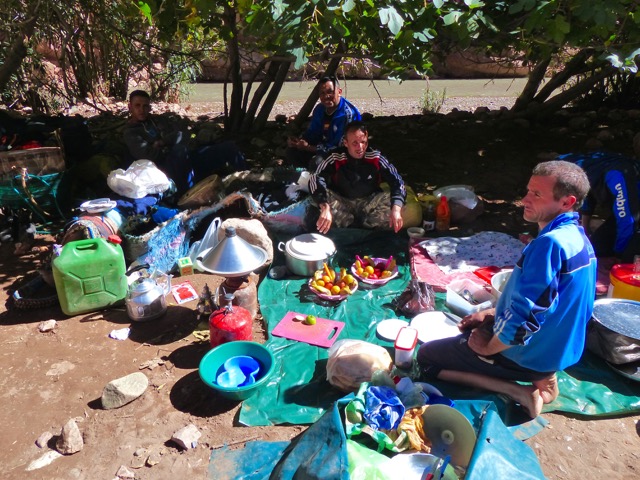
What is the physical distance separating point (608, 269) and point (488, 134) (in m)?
3.96

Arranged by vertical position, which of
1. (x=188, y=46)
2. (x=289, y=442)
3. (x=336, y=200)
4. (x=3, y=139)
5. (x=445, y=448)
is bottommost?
(x=289, y=442)

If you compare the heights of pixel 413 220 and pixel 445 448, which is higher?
pixel 413 220

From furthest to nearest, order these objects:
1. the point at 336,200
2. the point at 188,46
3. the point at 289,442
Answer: the point at 188,46 < the point at 336,200 < the point at 289,442

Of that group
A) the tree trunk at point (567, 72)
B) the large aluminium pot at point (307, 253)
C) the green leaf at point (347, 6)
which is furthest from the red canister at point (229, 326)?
the tree trunk at point (567, 72)

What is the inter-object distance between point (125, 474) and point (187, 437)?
372 millimetres

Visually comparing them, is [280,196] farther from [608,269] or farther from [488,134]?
[488,134]

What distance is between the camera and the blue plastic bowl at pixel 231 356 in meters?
3.21

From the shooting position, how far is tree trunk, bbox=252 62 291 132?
767 centimetres

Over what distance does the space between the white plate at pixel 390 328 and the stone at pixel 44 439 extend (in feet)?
7.41

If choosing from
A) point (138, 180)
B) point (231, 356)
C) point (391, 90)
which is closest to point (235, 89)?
point (138, 180)

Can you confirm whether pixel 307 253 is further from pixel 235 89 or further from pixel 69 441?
pixel 235 89

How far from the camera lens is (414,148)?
7.63 meters

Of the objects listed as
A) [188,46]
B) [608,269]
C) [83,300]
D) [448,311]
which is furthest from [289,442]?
[188,46]

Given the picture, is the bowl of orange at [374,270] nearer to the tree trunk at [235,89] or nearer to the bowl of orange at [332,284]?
the bowl of orange at [332,284]
